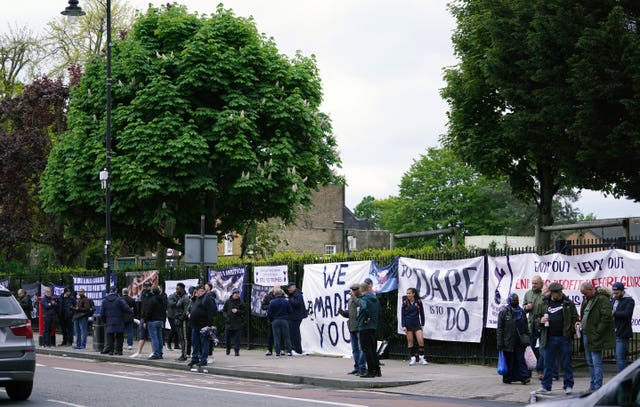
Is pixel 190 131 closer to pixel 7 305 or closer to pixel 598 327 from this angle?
pixel 7 305

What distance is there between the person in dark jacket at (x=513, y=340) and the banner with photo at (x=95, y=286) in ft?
71.6

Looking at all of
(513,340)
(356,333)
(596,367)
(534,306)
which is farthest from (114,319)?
(596,367)

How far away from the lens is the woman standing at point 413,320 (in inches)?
851

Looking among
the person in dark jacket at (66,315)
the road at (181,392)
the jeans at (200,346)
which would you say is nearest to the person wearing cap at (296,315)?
the jeans at (200,346)

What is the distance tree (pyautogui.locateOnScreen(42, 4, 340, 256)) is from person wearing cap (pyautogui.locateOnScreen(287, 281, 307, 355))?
981 cm

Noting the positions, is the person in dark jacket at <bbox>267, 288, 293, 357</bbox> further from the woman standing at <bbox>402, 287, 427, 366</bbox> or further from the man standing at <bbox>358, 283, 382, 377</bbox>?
the man standing at <bbox>358, 283, 382, 377</bbox>

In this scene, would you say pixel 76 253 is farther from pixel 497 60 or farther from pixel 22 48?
pixel 497 60

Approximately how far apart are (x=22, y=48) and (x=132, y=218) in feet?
74.6

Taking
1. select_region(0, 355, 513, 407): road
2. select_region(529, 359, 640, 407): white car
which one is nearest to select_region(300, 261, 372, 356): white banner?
select_region(0, 355, 513, 407): road

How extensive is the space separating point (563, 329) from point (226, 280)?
15.7m

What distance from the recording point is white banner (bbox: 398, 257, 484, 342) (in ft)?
68.7

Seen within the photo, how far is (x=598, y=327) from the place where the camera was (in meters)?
15.1

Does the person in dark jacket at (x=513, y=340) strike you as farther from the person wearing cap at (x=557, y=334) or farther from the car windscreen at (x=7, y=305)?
the car windscreen at (x=7, y=305)

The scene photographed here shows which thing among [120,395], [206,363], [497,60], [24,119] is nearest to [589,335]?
[120,395]
